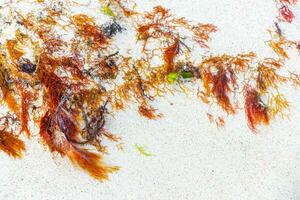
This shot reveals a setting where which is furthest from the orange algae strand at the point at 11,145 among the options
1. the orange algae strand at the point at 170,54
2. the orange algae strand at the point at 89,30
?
the orange algae strand at the point at 170,54

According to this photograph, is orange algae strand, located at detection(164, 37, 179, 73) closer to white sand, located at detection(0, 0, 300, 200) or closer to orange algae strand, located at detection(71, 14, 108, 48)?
white sand, located at detection(0, 0, 300, 200)

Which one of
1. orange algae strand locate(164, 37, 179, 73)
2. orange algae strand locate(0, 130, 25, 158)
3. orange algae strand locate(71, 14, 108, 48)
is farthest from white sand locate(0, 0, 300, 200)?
orange algae strand locate(71, 14, 108, 48)

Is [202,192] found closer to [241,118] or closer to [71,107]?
[241,118]

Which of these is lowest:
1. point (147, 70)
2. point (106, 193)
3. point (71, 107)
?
point (106, 193)

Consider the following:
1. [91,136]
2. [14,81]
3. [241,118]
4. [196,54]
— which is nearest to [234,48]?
[196,54]

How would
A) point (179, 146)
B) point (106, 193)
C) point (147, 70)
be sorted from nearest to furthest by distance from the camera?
point (106, 193) → point (179, 146) → point (147, 70)

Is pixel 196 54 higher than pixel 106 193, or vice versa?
pixel 196 54

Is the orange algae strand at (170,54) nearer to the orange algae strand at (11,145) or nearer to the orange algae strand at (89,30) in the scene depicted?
the orange algae strand at (89,30)

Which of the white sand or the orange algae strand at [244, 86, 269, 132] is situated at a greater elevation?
the orange algae strand at [244, 86, 269, 132]
